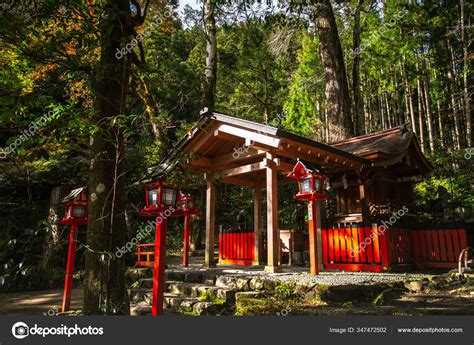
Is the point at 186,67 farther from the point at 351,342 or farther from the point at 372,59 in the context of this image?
the point at 351,342

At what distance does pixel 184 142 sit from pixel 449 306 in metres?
6.91

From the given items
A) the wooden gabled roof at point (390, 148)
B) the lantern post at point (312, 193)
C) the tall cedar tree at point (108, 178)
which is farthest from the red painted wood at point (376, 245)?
the tall cedar tree at point (108, 178)

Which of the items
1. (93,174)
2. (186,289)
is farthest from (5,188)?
(93,174)

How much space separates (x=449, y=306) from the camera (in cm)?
506

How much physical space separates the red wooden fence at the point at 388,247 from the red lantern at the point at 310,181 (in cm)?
178

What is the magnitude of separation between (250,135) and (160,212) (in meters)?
3.79

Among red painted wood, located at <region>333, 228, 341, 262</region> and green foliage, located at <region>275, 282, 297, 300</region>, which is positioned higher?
red painted wood, located at <region>333, 228, 341, 262</region>

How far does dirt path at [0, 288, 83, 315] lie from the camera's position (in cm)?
730

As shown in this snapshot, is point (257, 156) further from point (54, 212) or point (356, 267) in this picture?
point (54, 212)

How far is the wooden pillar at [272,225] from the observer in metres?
7.79

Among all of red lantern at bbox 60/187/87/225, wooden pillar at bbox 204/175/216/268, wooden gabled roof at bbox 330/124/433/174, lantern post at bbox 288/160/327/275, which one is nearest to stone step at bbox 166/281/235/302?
wooden pillar at bbox 204/175/216/268

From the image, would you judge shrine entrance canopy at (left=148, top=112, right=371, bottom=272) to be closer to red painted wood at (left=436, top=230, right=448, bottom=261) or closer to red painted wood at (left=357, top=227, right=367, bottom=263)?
red painted wood at (left=357, top=227, right=367, bottom=263)

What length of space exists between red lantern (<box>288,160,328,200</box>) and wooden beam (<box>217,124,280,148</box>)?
2.48 ft

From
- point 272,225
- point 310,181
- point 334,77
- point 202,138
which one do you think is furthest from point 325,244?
point 334,77
